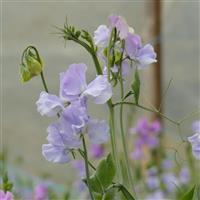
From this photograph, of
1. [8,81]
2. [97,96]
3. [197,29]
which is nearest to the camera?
[97,96]

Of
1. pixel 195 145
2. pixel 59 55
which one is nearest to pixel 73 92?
pixel 195 145

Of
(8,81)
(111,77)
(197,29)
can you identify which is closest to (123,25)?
(111,77)

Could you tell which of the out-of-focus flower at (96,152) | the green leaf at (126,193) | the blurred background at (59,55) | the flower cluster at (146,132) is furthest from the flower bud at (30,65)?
the blurred background at (59,55)

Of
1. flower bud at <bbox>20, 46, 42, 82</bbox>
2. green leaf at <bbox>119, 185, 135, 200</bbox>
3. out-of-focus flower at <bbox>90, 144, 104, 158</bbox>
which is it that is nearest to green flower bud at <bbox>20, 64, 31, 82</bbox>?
flower bud at <bbox>20, 46, 42, 82</bbox>

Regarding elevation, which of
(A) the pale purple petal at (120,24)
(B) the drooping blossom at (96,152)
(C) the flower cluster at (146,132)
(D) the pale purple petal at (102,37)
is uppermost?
(A) the pale purple petal at (120,24)

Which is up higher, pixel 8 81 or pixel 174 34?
pixel 174 34

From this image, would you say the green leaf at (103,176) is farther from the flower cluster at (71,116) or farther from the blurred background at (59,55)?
the blurred background at (59,55)

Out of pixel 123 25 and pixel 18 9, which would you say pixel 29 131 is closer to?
pixel 18 9

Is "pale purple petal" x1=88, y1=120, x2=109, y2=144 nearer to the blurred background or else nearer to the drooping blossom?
the drooping blossom

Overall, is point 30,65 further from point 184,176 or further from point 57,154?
point 184,176
